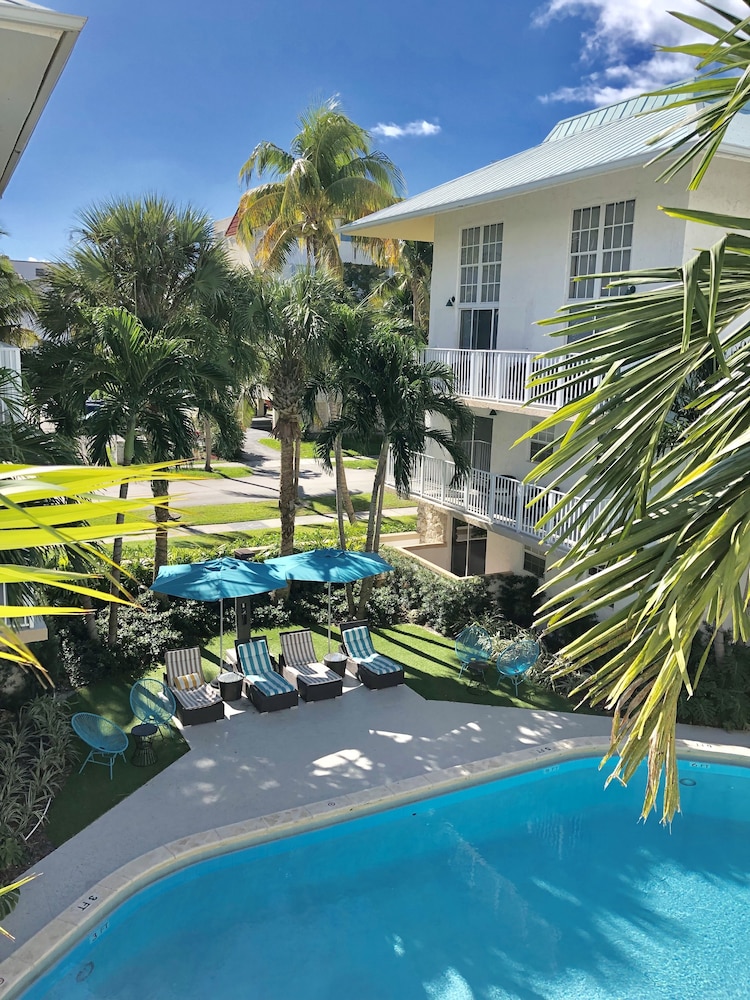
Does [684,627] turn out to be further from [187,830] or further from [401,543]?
[401,543]

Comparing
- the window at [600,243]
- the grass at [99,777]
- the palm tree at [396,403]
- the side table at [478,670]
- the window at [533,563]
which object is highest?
the window at [600,243]

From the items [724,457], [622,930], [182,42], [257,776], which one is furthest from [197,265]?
[724,457]

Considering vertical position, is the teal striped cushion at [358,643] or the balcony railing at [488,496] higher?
the balcony railing at [488,496]

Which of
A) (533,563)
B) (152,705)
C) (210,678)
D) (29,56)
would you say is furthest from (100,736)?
(533,563)

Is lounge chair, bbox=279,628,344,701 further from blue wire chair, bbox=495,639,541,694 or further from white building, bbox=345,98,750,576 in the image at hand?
white building, bbox=345,98,750,576

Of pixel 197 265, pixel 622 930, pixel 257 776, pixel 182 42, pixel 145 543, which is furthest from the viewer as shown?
pixel 145 543

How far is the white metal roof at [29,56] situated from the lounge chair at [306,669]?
10842 millimetres

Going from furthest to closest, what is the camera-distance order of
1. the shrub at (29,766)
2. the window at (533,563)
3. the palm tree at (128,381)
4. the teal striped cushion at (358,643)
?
1. the window at (533,563)
2. the teal striped cushion at (358,643)
3. the palm tree at (128,381)
4. the shrub at (29,766)

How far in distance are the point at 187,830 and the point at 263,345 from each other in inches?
447

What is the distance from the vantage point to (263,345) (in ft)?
61.6

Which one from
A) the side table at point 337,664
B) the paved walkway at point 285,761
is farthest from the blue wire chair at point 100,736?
the side table at point 337,664

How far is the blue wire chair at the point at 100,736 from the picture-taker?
1184 centimetres

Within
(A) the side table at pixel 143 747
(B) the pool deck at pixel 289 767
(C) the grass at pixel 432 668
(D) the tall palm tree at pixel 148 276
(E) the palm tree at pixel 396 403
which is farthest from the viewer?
(E) the palm tree at pixel 396 403

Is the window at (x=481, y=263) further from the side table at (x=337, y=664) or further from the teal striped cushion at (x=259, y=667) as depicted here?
the teal striped cushion at (x=259, y=667)
